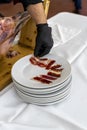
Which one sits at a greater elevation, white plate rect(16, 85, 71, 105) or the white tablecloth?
white plate rect(16, 85, 71, 105)

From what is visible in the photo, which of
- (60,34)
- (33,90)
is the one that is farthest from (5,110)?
(60,34)

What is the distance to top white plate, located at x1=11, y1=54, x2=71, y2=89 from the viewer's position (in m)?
0.62

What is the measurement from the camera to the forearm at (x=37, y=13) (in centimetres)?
79

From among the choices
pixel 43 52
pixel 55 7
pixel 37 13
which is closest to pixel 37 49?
pixel 43 52

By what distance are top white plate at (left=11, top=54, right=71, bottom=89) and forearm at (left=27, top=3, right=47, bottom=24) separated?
0.13 metres

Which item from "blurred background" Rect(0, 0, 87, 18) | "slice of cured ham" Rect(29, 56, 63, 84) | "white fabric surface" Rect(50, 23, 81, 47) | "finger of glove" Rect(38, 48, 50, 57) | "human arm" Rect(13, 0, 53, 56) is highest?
"human arm" Rect(13, 0, 53, 56)

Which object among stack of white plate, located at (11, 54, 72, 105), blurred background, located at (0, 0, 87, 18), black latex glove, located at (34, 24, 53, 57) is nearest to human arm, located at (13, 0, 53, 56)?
black latex glove, located at (34, 24, 53, 57)

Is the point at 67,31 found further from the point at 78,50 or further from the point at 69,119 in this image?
the point at 69,119

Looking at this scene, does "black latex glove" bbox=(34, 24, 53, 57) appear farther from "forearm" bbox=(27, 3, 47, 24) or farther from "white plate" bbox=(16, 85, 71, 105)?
"white plate" bbox=(16, 85, 71, 105)

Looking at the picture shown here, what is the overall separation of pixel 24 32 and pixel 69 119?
427mm

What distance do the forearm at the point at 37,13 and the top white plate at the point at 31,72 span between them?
0.13 metres

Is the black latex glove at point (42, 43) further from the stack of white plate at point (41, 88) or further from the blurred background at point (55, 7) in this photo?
the blurred background at point (55, 7)

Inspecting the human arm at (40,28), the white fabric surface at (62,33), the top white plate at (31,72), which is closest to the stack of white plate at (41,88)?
the top white plate at (31,72)

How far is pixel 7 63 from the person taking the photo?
0.79 m
